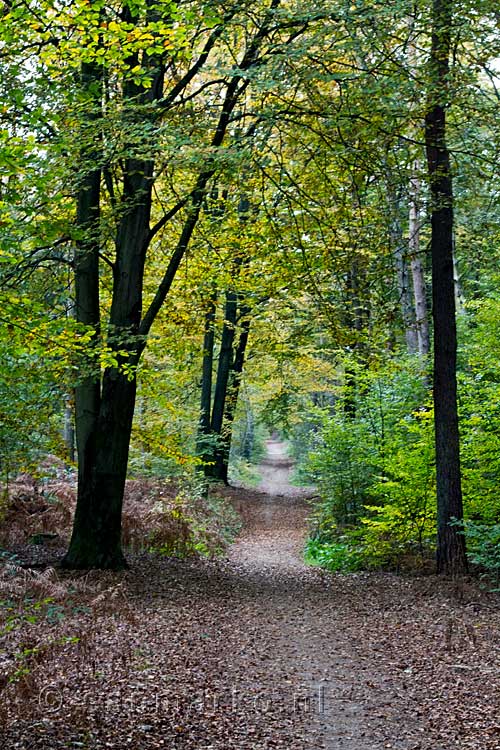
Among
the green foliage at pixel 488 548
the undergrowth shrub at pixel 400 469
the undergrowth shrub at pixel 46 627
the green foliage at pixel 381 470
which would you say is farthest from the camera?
the green foliage at pixel 381 470

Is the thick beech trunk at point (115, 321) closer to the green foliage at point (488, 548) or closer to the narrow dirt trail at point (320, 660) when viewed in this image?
the narrow dirt trail at point (320, 660)

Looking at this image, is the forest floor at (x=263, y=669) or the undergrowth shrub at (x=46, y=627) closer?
the forest floor at (x=263, y=669)

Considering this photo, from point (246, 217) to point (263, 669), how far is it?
8.01 m

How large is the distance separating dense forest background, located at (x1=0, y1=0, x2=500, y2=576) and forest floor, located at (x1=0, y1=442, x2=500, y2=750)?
152 centimetres

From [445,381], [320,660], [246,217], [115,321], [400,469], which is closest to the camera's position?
[320,660]

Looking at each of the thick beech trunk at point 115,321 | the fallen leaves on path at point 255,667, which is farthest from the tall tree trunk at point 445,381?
the thick beech trunk at point 115,321

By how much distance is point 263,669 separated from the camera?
20.8 feet

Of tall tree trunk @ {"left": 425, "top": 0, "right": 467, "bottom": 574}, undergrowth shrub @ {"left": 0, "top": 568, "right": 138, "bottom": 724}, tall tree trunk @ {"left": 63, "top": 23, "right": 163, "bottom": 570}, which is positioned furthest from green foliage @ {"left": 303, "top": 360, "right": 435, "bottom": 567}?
undergrowth shrub @ {"left": 0, "top": 568, "right": 138, "bottom": 724}

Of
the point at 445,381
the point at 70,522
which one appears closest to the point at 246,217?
the point at 445,381

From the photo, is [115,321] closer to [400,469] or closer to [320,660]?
[400,469]

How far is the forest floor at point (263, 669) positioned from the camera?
4.75m

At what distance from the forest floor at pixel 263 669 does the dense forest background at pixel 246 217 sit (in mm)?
1517

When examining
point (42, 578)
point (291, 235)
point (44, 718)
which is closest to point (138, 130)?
point (291, 235)

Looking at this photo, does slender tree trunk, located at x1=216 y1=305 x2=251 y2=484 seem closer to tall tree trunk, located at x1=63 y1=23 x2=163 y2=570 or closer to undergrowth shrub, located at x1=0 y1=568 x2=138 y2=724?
tall tree trunk, located at x1=63 y1=23 x2=163 y2=570
